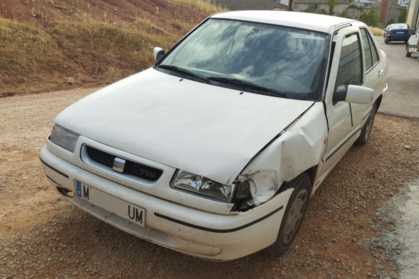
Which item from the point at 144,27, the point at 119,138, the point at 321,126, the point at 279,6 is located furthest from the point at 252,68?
the point at 279,6

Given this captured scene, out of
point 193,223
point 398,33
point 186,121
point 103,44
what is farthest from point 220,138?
point 398,33

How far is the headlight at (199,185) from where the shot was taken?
2.24 meters

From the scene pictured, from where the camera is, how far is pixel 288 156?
98.5 inches

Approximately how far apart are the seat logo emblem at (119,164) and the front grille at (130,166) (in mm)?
22

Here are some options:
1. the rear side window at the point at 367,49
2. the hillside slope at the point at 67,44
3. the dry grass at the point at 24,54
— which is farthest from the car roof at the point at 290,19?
the dry grass at the point at 24,54

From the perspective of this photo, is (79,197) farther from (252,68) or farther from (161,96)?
(252,68)

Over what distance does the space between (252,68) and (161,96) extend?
2.75 feet

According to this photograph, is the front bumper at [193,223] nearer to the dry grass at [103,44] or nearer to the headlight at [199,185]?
the headlight at [199,185]

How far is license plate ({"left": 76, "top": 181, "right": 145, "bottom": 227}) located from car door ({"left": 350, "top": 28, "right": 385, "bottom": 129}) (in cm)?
235

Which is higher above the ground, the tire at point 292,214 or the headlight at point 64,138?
the headlight at point 64,138

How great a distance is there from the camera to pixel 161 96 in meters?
2.98

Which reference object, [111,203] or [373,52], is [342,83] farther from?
[111,203]

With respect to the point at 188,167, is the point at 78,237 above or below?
below

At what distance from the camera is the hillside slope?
335 inches
